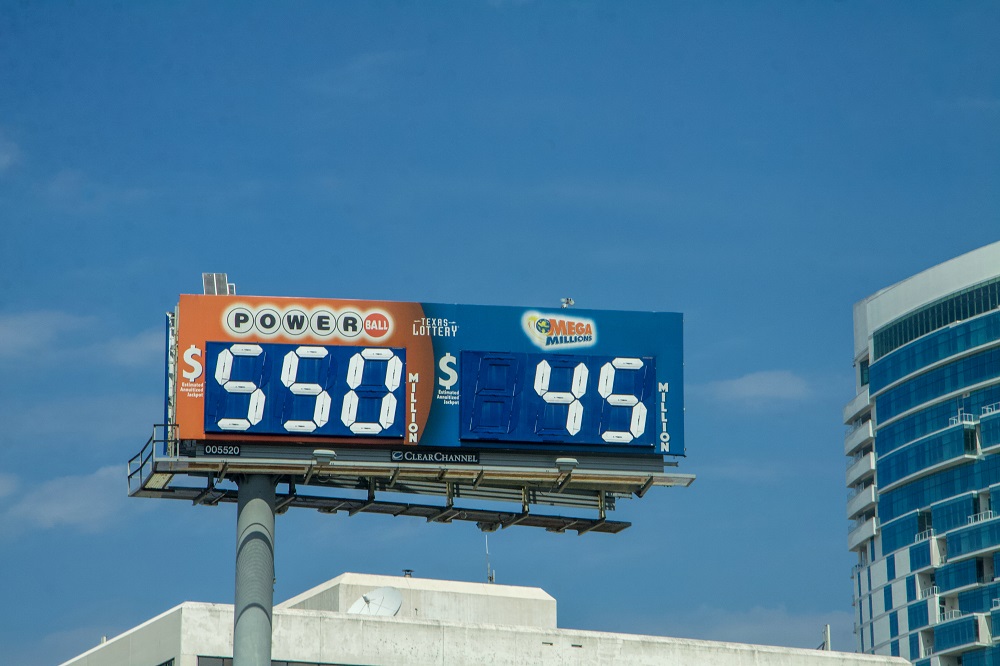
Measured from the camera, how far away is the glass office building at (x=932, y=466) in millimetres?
158875

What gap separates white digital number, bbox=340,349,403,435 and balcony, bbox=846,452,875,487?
13698 cm

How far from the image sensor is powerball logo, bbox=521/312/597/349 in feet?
148

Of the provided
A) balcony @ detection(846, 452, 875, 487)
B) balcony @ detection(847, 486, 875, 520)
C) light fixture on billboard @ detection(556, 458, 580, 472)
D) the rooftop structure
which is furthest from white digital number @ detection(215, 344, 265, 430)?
balcony @ detection(847, 486, 875, 520)

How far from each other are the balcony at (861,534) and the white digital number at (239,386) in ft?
455

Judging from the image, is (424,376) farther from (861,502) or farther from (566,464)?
(861,502)

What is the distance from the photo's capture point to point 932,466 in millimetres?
165250

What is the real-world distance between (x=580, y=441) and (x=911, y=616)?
12826 cm

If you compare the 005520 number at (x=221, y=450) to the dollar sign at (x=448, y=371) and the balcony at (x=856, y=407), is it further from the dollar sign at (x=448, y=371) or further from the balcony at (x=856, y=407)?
the balcony at (x=856, y=407)

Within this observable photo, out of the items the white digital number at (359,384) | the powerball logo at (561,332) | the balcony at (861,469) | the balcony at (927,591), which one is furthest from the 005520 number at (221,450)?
the balcony at (861,469)

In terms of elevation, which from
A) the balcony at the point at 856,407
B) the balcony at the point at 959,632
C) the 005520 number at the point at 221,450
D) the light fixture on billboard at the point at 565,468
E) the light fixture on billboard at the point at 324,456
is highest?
the balcony at the point at 856,407

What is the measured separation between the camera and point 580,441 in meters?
44.4

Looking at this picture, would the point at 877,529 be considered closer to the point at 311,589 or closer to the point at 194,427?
the point at 311,589

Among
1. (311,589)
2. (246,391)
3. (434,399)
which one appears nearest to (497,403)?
(434,399)

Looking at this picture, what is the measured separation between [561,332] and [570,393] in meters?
1.60
